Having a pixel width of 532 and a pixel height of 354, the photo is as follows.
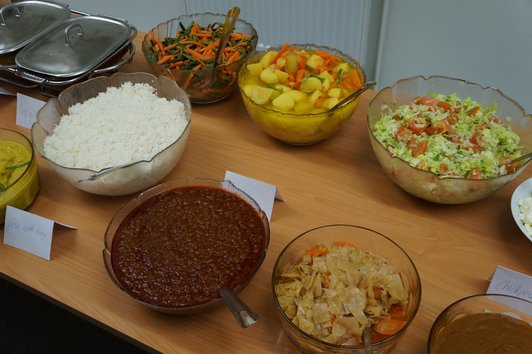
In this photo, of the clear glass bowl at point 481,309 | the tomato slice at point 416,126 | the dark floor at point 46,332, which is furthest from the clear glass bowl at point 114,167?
the dark floor at point 46,332

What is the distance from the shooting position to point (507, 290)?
43.1 inches

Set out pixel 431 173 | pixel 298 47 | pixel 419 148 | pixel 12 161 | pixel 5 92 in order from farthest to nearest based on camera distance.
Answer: pixel 5 92 < pixel 298 47 < pixel 12 161 < pixel 419 148 < pixel 431 173

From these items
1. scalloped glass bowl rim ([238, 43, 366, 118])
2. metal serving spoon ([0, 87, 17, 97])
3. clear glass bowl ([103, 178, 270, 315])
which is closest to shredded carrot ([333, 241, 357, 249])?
clear glass bowl ([103, 178, 270, 315])

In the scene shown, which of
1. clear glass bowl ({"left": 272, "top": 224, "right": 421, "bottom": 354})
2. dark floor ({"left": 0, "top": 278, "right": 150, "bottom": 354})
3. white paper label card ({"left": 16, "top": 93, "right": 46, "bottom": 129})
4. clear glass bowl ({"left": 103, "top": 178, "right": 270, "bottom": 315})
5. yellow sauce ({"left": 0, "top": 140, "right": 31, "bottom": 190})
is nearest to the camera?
clear glass bowl ({"left": 272, "top": 224, "right": 421, "bottom": 354})

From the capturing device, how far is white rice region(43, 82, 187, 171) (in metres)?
1.37

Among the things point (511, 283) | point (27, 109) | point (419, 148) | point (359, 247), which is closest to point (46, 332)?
point (27, 109)

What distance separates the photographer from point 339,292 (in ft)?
3.36

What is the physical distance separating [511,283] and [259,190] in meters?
0.65

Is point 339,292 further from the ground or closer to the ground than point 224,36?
closer to the ground

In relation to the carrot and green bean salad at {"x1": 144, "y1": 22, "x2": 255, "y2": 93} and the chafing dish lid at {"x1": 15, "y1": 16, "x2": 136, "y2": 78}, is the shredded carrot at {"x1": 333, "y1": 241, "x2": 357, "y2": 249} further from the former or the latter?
the chafing dish lid at {"x1": 15, "y1": 16, "x2": 136, "y2": 78}

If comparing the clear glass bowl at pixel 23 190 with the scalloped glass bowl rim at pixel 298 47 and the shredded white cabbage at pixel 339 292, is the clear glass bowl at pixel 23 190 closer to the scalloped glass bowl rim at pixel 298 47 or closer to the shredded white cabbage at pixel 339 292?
the scalloped glass bowl rim at pixel 298 47

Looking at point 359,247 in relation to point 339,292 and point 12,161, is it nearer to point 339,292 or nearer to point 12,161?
point 339,292

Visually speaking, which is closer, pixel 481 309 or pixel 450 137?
pixel 481 309

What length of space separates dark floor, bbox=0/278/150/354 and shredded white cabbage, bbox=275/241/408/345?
1.19 m
